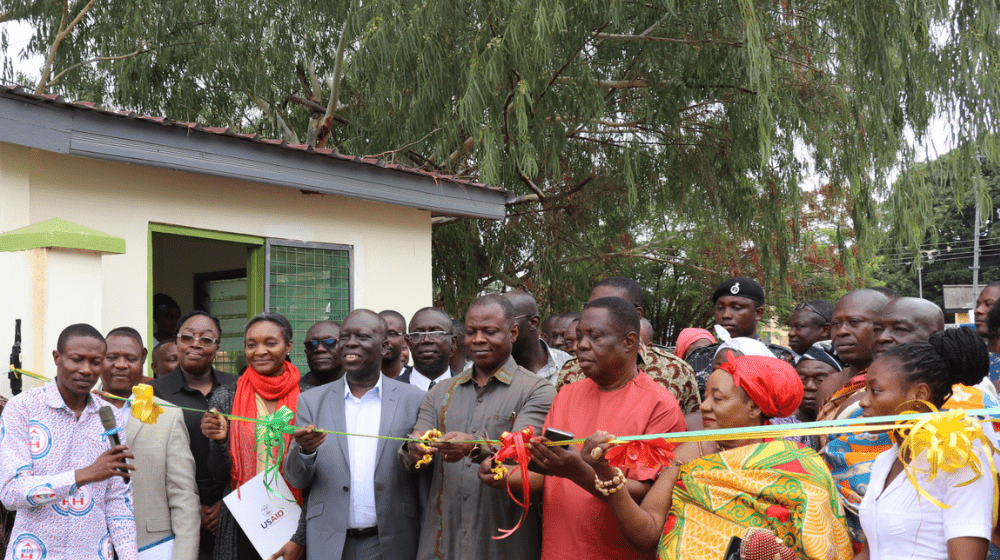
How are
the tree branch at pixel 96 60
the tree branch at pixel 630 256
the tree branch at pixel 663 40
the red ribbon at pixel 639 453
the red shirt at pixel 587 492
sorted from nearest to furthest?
the red ribbon at pixel 639 453 < the red shirt at pixel 587 492 < the tree branch at pixel 663 40 < the tree branch at pixel 96 60 < the tree branch at pixel 630 256

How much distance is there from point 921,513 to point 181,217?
18.8 ft

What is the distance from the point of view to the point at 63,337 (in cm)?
380

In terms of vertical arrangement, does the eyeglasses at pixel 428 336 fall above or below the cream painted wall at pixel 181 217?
below

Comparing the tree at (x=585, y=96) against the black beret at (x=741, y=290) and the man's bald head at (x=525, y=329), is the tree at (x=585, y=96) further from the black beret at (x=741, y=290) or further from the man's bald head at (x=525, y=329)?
the man's bald head at (x=525, y=329)

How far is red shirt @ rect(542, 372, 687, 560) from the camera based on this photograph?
320cm

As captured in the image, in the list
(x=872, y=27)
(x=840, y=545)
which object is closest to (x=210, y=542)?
(x=840, y=545)

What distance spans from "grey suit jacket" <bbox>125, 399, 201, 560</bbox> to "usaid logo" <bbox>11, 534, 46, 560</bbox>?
20.5 inches

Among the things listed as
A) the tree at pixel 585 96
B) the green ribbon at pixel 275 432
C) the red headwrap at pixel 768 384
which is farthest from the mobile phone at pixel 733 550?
the tree at pixel 585 96

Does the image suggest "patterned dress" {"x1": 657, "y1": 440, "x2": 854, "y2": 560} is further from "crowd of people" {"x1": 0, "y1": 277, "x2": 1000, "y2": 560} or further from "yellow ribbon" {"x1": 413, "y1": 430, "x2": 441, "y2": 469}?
"yellow ribbon" {"x1": 413, "y1": 430, "x2": 441, "y2": 469}

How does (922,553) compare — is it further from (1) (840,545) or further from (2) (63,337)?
(2) (63,337)

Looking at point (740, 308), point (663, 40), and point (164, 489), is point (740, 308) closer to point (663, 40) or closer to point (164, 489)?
point (164, 489)

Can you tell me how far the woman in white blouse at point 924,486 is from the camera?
7.97 ft

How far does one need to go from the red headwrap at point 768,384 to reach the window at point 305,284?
4.90 meters

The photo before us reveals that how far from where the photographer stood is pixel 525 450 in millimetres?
→ 3064
